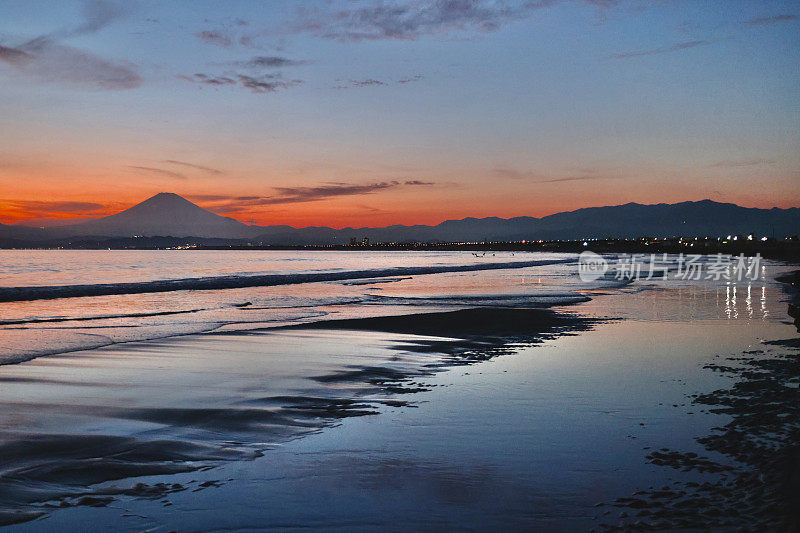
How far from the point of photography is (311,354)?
12.7 metres

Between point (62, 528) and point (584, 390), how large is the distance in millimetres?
6997

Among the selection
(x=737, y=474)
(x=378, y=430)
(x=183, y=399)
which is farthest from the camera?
(x=183, y=399)

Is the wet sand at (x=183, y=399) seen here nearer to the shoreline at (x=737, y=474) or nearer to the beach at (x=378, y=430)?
the beach at (x=378, y=430)

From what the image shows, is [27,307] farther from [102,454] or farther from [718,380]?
[718,380]

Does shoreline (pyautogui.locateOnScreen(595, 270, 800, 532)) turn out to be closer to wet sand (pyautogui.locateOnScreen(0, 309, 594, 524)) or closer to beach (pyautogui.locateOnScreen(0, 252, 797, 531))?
beach (pyautogui.locateOnScreen(0, 252, 797, 531))

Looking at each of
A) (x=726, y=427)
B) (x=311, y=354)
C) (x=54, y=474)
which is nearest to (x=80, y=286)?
(x=311, y=354)

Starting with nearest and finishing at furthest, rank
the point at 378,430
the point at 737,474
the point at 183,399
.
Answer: the point at 737,474 → the point at 378,430 → the point at 183,399

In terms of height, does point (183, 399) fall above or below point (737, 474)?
below

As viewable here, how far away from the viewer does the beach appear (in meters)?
4.68

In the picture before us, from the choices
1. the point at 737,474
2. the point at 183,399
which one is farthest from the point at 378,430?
the point at 737,474

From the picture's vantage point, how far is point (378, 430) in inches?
273

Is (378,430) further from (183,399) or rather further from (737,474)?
(737,474)

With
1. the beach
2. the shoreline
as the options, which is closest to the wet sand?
the beach

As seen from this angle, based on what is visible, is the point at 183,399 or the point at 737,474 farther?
the point at 183,399
